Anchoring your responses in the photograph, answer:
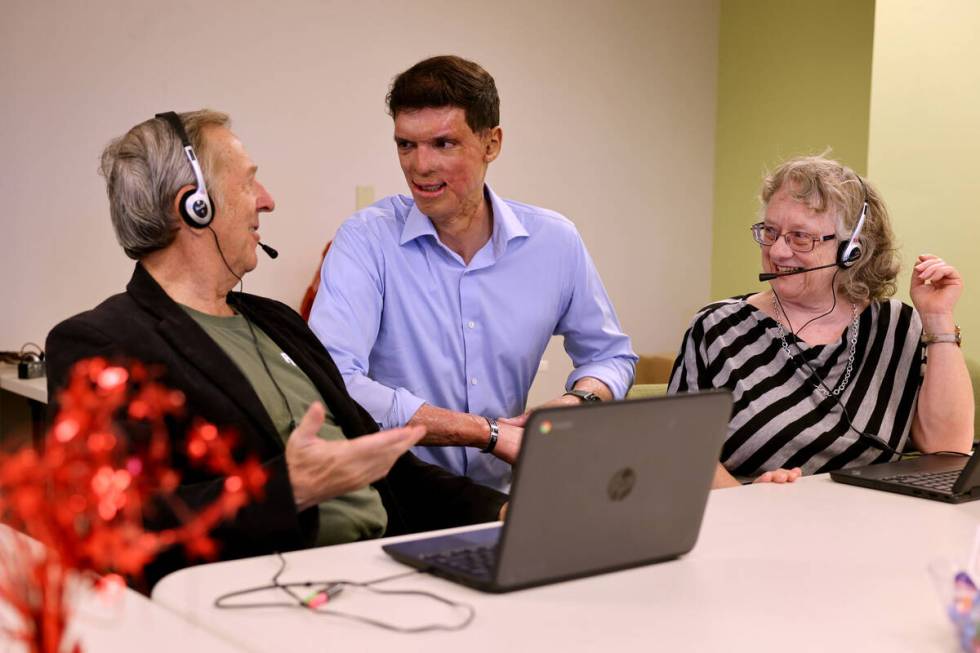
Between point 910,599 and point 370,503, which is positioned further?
point 370,503

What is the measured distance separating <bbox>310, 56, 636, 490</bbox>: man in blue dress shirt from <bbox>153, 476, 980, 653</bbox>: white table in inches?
37.3

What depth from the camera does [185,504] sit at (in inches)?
62.2

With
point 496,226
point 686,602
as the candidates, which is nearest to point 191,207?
point 496,226

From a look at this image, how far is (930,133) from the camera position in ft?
11.5

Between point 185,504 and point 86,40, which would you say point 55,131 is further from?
point 185,504

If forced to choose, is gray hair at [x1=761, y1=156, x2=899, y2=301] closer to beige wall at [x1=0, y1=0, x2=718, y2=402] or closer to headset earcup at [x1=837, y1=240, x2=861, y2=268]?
headset earcup at [x1=837, y1=240, x2=861, y2=268]

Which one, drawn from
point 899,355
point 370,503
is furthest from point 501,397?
point 899,355

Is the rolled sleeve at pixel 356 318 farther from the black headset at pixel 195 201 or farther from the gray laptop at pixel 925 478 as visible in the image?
the gray laptop at pixel 925 478

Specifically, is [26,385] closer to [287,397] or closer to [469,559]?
[287,397]

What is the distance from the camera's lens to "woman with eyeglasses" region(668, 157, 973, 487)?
2406 millimetres

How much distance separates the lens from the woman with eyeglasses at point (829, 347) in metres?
2.41

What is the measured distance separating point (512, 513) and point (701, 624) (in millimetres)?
245

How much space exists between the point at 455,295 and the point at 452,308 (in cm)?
3

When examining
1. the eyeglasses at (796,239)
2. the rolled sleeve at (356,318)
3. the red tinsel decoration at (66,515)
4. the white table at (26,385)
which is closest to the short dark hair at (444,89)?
the rolled sleeve at (356,318)
